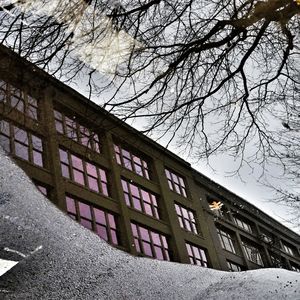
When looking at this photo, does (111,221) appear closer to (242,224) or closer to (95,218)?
(95,218)

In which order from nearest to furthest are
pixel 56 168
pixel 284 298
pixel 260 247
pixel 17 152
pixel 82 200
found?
pixel 284 298, pixel 17 152, pixel 56 168, pixel 82 200, pixel 260 247

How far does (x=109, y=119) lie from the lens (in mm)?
3672

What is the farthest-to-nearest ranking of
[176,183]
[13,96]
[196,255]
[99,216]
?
1. [196,255]
2. [176,183]
3. [99,216]
4. [13,96]

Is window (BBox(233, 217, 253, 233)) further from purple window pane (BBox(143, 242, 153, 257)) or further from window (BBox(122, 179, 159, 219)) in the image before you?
purple window pane (BBox(143, 242, 153, 257))

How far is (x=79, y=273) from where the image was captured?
3.69 metres

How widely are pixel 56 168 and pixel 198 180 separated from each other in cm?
852

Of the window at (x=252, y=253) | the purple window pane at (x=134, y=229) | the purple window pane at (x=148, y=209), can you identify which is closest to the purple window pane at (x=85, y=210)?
the purple window pane at (x=134, y=229)

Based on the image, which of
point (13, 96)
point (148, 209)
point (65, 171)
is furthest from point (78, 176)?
point (13, 96)

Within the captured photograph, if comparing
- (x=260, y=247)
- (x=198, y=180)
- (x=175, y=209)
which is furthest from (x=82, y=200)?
(x=260, y=247)

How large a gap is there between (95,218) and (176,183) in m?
5.12

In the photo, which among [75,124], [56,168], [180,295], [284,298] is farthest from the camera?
[56,168]

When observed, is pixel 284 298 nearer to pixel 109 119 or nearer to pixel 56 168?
pixel 109 119

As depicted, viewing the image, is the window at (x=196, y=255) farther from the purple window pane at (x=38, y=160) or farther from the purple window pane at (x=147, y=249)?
the purple window pane at (x=38, y=160)

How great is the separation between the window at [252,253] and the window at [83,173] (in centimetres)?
971
